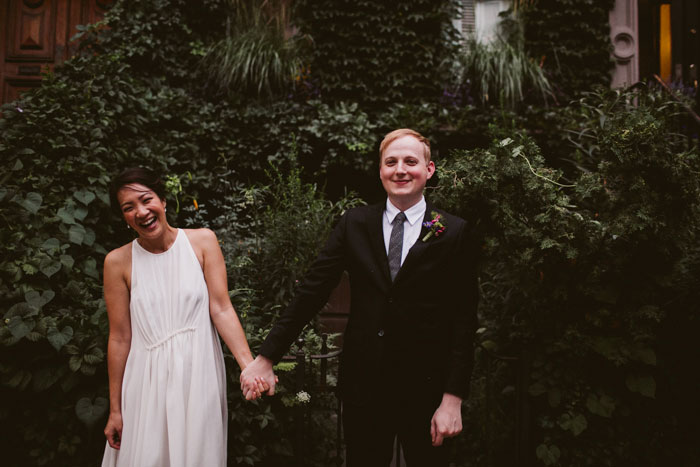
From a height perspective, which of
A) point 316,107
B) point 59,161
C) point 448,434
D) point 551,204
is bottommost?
point 448,434

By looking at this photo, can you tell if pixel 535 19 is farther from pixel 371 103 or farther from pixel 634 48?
pixel 371 103

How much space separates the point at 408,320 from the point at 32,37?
6.79 metres

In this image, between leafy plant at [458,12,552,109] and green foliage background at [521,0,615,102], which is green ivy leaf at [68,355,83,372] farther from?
green foliage background at [521,0,615,102]

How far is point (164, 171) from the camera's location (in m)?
5.13

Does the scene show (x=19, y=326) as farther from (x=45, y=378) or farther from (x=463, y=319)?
(x=463, y=319)

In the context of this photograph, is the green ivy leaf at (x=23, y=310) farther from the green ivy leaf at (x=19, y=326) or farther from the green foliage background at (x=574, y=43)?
the green foliage background at (x=574, y=43)

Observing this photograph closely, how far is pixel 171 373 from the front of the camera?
213 centimetres

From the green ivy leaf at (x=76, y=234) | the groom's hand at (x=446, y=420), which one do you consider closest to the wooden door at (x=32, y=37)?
the green ivy leaf at (x=76, y=234)

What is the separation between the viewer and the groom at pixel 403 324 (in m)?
1.94

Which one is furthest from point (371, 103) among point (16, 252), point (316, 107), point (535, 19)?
point (16, 252)

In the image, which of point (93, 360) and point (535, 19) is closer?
point (93, 360)

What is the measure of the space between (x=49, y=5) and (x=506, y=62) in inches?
Result: 238

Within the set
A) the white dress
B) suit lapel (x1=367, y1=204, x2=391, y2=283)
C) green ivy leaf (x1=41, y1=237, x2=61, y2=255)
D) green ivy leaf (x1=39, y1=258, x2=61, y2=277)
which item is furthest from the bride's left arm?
green ivy leaf (x1=41, y1=237, x2=61, y2=255)

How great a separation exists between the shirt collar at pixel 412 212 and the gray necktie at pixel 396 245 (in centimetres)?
2
